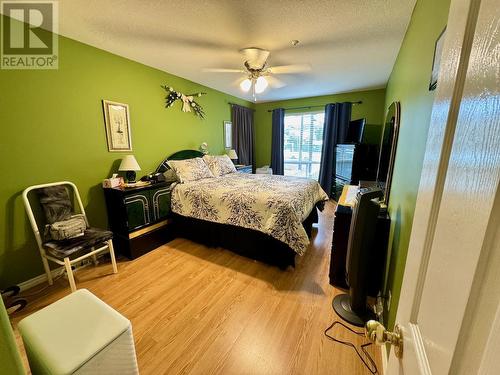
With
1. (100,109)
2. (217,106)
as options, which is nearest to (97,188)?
(100,109)

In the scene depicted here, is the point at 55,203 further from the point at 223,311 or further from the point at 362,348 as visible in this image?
the point at 362,348

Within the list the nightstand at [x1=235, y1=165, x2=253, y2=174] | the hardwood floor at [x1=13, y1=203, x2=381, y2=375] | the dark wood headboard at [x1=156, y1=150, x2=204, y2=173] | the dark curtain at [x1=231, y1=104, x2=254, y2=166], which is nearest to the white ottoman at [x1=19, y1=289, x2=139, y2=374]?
the hardwood floor at [x1=13, y1=203, x2=381, y2=375]

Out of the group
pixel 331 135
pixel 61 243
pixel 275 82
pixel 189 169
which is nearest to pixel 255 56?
pixel 275 82

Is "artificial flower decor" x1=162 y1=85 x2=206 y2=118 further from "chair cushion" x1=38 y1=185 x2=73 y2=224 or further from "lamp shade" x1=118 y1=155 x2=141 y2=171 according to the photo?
"chair cushion" x1=38 y1=185 x2=73 y2=224

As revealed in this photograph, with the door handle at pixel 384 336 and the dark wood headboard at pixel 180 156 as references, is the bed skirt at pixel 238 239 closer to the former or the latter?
the dark wood headboard at pixel 180 156

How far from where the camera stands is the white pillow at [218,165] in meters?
3.76

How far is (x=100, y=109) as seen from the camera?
2.52 metres

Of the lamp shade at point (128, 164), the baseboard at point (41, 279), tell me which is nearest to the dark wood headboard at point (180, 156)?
the lamp shade at point (128, 164)

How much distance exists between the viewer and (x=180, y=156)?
11.8 ft

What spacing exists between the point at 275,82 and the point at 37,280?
4.09 meters

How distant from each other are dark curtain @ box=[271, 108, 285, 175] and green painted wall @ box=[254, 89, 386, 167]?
19 centimetres

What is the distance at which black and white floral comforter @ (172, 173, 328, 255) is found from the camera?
221cm

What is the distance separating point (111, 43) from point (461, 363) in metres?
3.32

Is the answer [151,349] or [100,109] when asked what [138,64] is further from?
[151,349]
